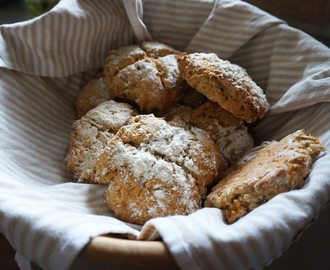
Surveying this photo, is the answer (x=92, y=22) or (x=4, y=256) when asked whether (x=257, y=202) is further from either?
Result: (x=4, y=256)

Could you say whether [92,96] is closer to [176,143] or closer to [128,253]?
[176,143]

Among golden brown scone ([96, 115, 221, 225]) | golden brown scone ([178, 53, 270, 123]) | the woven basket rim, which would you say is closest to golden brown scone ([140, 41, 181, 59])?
golden brown scone ([178, 53, 270, 123])

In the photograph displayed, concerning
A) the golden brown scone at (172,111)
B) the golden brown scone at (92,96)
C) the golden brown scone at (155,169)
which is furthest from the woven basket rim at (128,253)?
the golden brown scone at (92,96)

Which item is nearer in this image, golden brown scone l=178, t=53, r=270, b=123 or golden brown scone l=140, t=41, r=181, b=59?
golden brown scone l=178, t=53, r=270, b=123

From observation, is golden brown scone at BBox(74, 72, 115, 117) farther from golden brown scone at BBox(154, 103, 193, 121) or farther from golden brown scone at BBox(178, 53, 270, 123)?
golden brown scone at BBox(178, 53, 270, 123)

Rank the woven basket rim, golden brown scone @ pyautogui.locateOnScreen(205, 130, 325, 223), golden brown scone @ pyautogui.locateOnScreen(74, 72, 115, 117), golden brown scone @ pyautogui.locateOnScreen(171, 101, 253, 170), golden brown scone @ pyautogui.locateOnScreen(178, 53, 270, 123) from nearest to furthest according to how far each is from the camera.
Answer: the woven basket rim < golden brown scone @ pyautogui.locateOnScreen(205, 130, 325, 223) < golden brown scone @ pyautogui.locateOnScreen(178, 53, 270, 123) < golden brown scone @ pyautogui.locateOnScreen(171, 101, 253, 170) < golden brown scone @ pyautogui.locateOnScreen(74, 72, 115, 117)

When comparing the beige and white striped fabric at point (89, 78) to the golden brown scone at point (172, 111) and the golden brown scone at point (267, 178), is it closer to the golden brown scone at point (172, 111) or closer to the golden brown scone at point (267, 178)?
the golden brown scone at point (267, 178)

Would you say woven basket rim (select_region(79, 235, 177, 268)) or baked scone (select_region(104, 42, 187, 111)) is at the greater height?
baked scone (select_region(104, 42, 187, 111))
